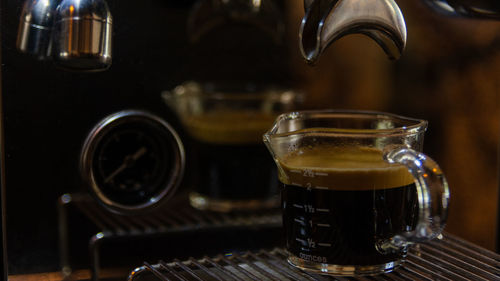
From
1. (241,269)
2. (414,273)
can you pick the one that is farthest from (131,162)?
(414,273)

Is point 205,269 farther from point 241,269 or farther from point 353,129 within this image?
point 353,129

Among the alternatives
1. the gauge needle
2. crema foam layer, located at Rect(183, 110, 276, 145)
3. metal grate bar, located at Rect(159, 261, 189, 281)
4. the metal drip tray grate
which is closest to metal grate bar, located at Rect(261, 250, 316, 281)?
the metal drip tray grate

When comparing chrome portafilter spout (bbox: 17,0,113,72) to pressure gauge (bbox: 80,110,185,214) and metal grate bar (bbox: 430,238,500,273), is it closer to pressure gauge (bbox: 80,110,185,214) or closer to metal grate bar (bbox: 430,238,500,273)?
pressure gauge (bbox: 80,110,185,214)

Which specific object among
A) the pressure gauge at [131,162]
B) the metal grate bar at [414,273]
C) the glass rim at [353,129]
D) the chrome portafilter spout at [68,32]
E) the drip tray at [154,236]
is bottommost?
the drip tray at [154,236]

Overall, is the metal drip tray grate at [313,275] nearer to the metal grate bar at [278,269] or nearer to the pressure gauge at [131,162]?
the metal grate bar at [278,269]

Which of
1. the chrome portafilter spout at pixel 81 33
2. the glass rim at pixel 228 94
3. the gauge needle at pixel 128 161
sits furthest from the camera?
the glass rim at pixel 228 94

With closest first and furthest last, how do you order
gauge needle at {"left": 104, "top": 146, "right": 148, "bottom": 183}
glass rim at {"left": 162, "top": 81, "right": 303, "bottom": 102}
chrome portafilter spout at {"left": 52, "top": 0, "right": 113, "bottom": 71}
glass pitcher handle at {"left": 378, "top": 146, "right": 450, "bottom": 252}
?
glass pitcher handle at {"left": 378, "top": 146, "right": 450, "bottom": 252}, chrome portafilter spout at {"left": 52, "top": 0, "right": 113, "bottom": 71}, gauge needle at {"left": 104, "top": 146, "right": 148, "bottom": 183}, glass rim at {"left": 162, "top": 81, "right": 303, "bottom": 102}

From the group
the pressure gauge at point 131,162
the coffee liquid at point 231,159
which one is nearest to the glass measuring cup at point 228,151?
the coffee liquid at point 231,159
